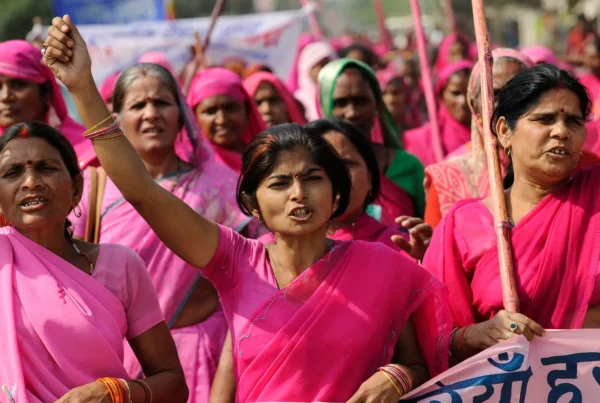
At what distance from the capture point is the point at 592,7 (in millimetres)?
32625

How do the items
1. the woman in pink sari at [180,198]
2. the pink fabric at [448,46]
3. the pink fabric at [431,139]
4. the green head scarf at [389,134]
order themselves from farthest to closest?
the pink fabric at [448,46] < the pink fabric at [431,139] < the green head scarf at [389,134] < the woman in pink sari at [180,198]

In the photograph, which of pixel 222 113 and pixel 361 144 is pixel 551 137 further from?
Answer: pixel 222 113

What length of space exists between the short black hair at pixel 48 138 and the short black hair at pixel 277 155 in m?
0.54

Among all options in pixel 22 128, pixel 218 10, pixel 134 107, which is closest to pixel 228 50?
pixel 218 10

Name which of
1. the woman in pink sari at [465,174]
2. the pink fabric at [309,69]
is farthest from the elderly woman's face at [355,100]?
the pink fabric at [309,69]

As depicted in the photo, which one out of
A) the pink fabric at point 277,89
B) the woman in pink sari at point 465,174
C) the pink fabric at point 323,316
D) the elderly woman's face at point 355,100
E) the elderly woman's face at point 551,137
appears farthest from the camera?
the pink fabric at point 277,89

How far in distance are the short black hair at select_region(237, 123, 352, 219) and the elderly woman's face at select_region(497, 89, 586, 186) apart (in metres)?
0.61

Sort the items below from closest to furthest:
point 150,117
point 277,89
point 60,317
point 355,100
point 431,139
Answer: point 60,317, point 150,117, point 355,100, point 277,89, point 431,139

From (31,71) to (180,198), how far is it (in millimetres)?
1303

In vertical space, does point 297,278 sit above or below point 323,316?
above

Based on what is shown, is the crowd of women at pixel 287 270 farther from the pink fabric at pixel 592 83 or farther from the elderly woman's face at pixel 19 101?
the pink fabric at pixel 592 83

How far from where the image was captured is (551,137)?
12.1 feet

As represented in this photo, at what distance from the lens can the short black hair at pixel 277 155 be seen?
3.57 m

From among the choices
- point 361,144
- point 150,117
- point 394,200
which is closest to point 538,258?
point 361,144
